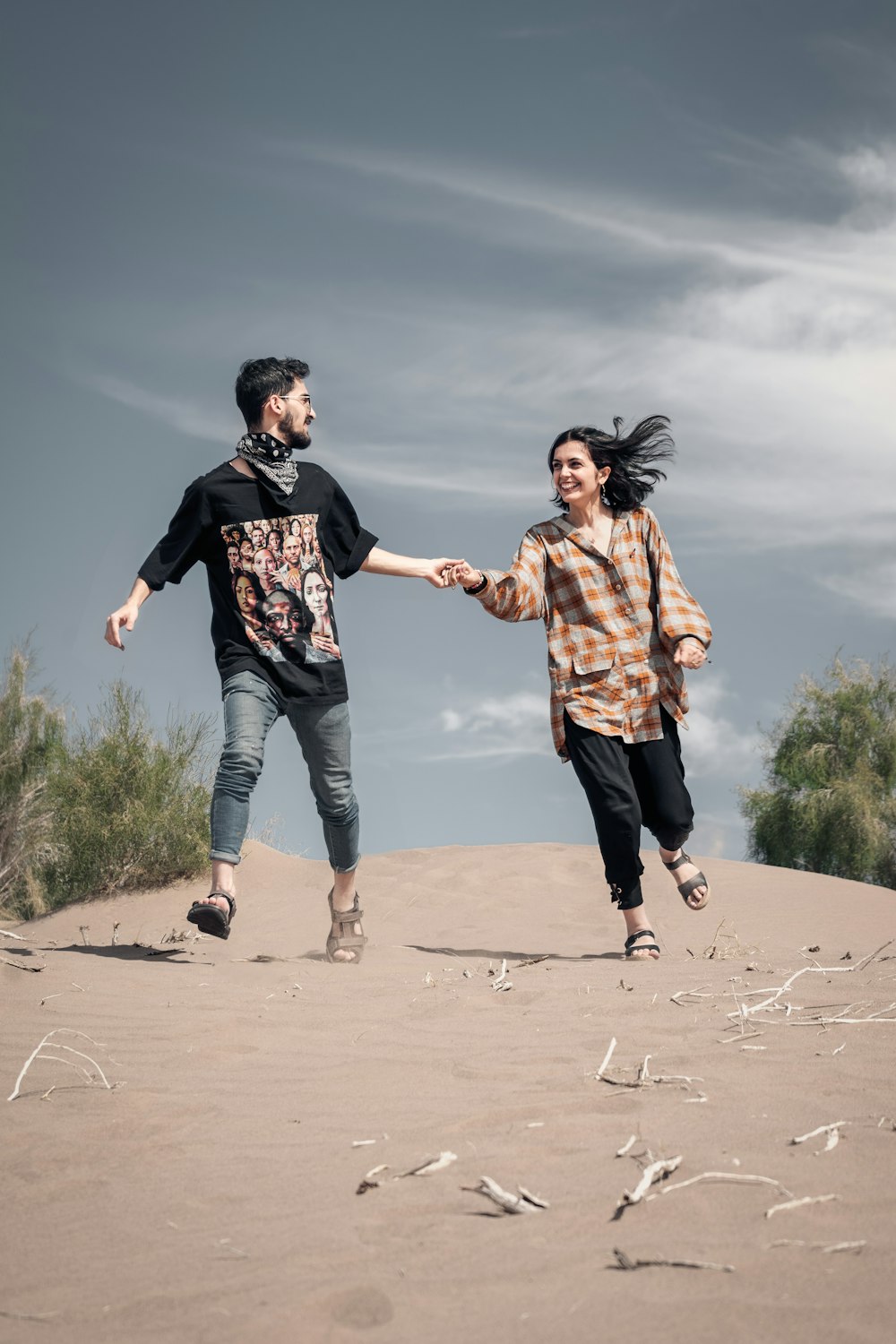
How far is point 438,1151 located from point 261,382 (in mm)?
3931

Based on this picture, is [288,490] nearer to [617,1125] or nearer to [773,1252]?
[617,1125]

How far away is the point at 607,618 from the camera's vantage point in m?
5.29

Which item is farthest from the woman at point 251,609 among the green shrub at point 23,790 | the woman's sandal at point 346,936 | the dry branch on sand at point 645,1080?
the green shrub at point 23,790

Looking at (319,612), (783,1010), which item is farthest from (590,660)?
(783,1010)

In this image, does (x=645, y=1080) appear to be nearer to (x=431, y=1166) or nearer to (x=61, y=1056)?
(x=431, y=1166)

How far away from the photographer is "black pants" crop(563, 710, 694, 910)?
5.12 meters

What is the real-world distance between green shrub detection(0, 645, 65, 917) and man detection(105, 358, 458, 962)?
7835 millimetres

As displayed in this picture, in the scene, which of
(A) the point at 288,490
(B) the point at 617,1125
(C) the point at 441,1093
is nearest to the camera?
(B) the point at 617,1125

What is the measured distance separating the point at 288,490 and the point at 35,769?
1015cm

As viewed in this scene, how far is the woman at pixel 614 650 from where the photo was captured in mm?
5164

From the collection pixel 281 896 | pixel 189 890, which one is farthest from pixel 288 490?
pixel 189 890

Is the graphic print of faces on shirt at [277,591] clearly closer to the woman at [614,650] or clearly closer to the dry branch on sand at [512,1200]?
the woman at [614,650]

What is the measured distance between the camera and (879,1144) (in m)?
2.04

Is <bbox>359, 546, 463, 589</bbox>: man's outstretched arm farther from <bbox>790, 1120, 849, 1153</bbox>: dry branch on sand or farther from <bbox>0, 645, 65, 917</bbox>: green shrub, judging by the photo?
<bbox>0, 645, 65, 917</bbox>: green shrub
